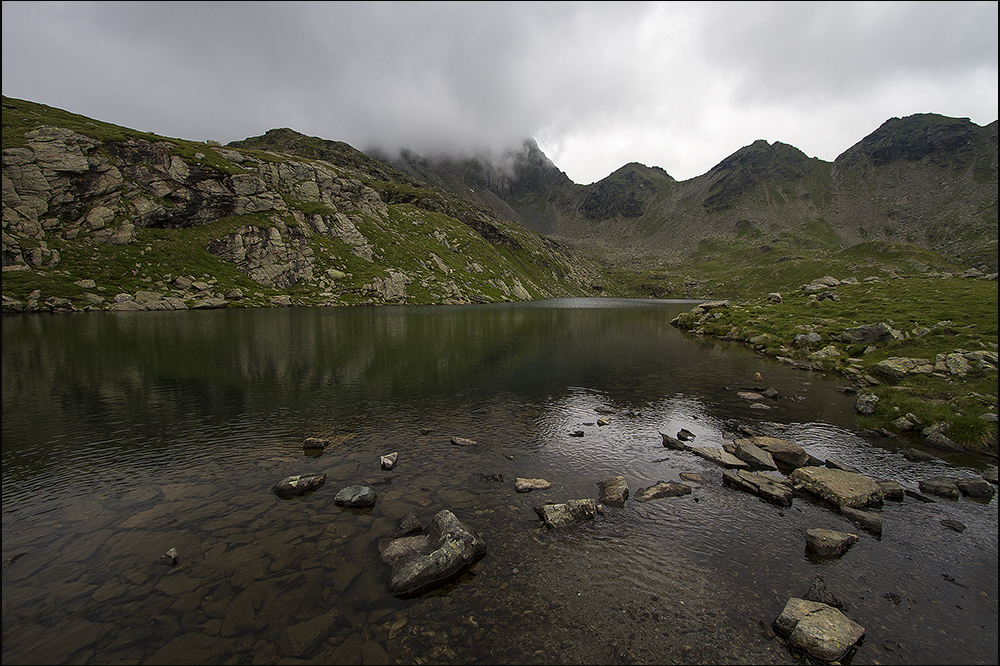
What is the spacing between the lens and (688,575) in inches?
468

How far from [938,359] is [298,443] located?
48915 mm

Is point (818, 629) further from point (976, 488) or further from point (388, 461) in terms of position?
point (388, 461)

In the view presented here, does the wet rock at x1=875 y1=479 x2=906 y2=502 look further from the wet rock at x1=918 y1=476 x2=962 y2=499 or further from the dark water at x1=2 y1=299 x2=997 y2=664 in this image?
the wet rock at x1=918 y1=476 x2=962 y2=499

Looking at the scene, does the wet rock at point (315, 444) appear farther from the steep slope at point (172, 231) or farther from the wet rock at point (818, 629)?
the steep slope at point (172, 231)

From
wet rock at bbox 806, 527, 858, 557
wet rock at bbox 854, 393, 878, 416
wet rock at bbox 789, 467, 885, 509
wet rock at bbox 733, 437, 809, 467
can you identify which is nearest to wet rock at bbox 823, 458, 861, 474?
wet rock at bbox 733, 437, 809, 467

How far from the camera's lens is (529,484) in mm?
17156

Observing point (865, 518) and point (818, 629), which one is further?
point (865, 518)

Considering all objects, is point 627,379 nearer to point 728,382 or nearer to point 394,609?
point 728,382

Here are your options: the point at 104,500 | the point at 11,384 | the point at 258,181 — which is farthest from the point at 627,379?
the point at 258,181

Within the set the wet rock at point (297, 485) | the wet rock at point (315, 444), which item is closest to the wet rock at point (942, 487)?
the wet rock at point (297, 485)

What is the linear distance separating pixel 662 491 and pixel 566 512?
519 cm

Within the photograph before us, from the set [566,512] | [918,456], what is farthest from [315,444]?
[918,456]

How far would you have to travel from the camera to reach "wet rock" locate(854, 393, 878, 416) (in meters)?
26.2

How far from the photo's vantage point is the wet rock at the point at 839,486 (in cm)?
1572
